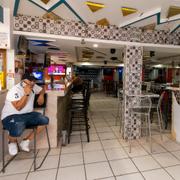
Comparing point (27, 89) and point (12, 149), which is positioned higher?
point (27, 89)

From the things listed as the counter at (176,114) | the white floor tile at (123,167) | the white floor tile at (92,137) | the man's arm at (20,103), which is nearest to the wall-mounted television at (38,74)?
the white floor tile at (92,137)

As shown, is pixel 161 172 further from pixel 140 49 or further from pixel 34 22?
pixel 34 22

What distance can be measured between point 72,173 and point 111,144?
1122mm

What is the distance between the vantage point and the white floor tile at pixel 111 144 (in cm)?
288

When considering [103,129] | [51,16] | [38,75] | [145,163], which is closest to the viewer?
[145,163]

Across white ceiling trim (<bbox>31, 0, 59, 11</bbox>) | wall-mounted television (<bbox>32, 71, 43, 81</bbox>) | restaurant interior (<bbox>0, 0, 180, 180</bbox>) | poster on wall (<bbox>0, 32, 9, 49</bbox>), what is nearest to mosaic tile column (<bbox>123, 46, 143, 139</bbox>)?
restaurant interior (<bbox>0, 0, 180, 180</bbox>)

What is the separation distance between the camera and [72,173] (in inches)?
81.3

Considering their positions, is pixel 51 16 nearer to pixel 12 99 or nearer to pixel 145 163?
pixel 12 99

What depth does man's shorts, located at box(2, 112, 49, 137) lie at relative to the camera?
6.29ft

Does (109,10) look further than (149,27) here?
No

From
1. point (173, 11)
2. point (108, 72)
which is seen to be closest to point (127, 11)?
point (173, 11)

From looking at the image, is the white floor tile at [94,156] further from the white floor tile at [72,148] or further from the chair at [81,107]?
the chair at [81,107]

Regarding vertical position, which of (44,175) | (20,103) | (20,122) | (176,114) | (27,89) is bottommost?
(44,175)

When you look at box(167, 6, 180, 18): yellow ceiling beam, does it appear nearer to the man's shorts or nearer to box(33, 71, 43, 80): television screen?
the man's shorts
